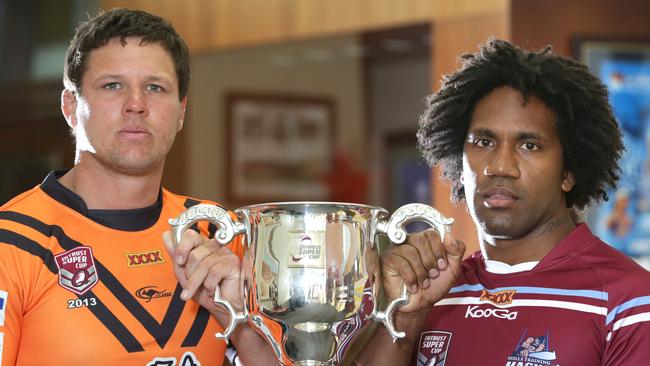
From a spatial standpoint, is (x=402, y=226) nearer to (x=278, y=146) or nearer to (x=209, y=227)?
(x=209, y=227)

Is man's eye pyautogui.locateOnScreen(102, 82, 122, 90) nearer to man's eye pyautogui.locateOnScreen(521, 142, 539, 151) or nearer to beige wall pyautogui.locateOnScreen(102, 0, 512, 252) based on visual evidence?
man's eye pyautogui.locateOnScreen(521, 142, 539, 151)

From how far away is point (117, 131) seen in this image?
2.10 metres

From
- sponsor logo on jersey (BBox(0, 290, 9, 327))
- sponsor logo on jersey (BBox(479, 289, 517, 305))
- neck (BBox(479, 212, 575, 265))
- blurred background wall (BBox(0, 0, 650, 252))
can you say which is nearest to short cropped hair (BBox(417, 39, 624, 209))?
neck (BBox(479, 212, 575, 265))

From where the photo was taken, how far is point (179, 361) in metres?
2.08

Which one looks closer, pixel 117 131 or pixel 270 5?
pixel 117 131

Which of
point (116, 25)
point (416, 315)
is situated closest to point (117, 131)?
point (116, 25)

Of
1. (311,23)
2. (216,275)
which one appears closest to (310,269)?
(216,275)

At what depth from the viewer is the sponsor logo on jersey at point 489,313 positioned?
6.67ft

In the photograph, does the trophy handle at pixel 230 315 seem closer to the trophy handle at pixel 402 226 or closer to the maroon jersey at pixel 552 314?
the trophy handle at pixel 402 226

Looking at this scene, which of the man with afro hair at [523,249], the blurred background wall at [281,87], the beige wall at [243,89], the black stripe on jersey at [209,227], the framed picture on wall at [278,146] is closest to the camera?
the man with afro hair at [523,249]

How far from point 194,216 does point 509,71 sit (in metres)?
0.74

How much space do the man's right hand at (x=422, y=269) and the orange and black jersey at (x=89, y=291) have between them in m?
0.41

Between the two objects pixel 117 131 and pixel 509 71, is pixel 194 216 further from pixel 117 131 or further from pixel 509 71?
pixel 509 71

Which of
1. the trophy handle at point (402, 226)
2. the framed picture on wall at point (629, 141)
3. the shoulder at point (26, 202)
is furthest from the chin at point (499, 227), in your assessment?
the framed picture on wall at point (629, 141)
